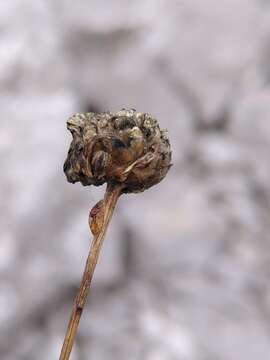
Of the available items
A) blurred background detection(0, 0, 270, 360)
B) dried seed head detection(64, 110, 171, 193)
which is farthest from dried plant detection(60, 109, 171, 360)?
blurred background detection(0, 0, 270, 360)

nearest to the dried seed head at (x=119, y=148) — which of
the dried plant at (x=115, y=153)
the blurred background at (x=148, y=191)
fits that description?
the dried plant at (x=115, y=153)

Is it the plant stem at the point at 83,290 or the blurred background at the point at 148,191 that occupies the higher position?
the blurred background at the point at 148,191

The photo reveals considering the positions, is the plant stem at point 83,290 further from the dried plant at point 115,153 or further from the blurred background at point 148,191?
the blurred background at point 148,191

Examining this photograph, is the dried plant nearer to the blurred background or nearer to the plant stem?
the plant stem

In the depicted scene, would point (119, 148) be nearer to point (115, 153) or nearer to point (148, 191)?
point (115, 153)

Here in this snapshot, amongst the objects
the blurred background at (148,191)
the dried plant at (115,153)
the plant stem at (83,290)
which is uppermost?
the blurred background at (148,191)

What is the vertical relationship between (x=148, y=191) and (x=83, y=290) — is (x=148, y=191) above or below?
above

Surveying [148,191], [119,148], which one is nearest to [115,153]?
[119,148]

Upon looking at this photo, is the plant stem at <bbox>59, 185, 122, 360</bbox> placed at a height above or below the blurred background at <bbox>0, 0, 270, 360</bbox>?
below
